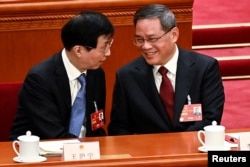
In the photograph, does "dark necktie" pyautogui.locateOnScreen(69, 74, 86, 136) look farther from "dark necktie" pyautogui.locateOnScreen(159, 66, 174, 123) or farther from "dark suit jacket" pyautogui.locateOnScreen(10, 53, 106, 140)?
"dark necktie" pyautogui.locateOnScreen(159, 66, 174, 123)

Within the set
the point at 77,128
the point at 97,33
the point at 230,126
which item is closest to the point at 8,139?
the point at 77,128

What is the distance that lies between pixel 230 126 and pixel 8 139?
5.13 feet

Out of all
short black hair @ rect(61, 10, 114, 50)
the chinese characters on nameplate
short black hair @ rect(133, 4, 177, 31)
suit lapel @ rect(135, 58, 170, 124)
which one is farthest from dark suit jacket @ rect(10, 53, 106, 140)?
the chinese characters on nameplate

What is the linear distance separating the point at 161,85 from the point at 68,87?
415mm

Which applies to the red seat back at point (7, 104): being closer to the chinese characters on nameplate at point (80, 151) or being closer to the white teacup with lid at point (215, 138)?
the chinese characters on nameplate at point (80, 151)

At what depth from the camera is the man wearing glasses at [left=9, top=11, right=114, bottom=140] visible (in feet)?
12.0

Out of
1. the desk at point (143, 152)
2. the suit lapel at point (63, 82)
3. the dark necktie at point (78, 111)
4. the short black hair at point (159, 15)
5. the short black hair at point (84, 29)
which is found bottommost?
the desk at point (143, 152)

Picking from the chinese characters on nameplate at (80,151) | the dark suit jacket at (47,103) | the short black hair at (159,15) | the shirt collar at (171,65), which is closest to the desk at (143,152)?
the chinese characters on nameplate at (80,151)

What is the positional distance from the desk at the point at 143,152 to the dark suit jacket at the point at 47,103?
0.81 ft

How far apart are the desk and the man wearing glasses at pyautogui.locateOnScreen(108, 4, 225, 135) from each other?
0.27 m

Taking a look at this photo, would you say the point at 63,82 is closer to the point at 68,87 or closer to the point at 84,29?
the point at 68,87

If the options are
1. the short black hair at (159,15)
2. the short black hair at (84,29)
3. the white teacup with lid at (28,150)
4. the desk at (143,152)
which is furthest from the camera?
the short black hair at (159,15)

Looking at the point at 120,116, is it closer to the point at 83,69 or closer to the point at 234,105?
the point at 83,69

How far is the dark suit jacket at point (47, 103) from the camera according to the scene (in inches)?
143
